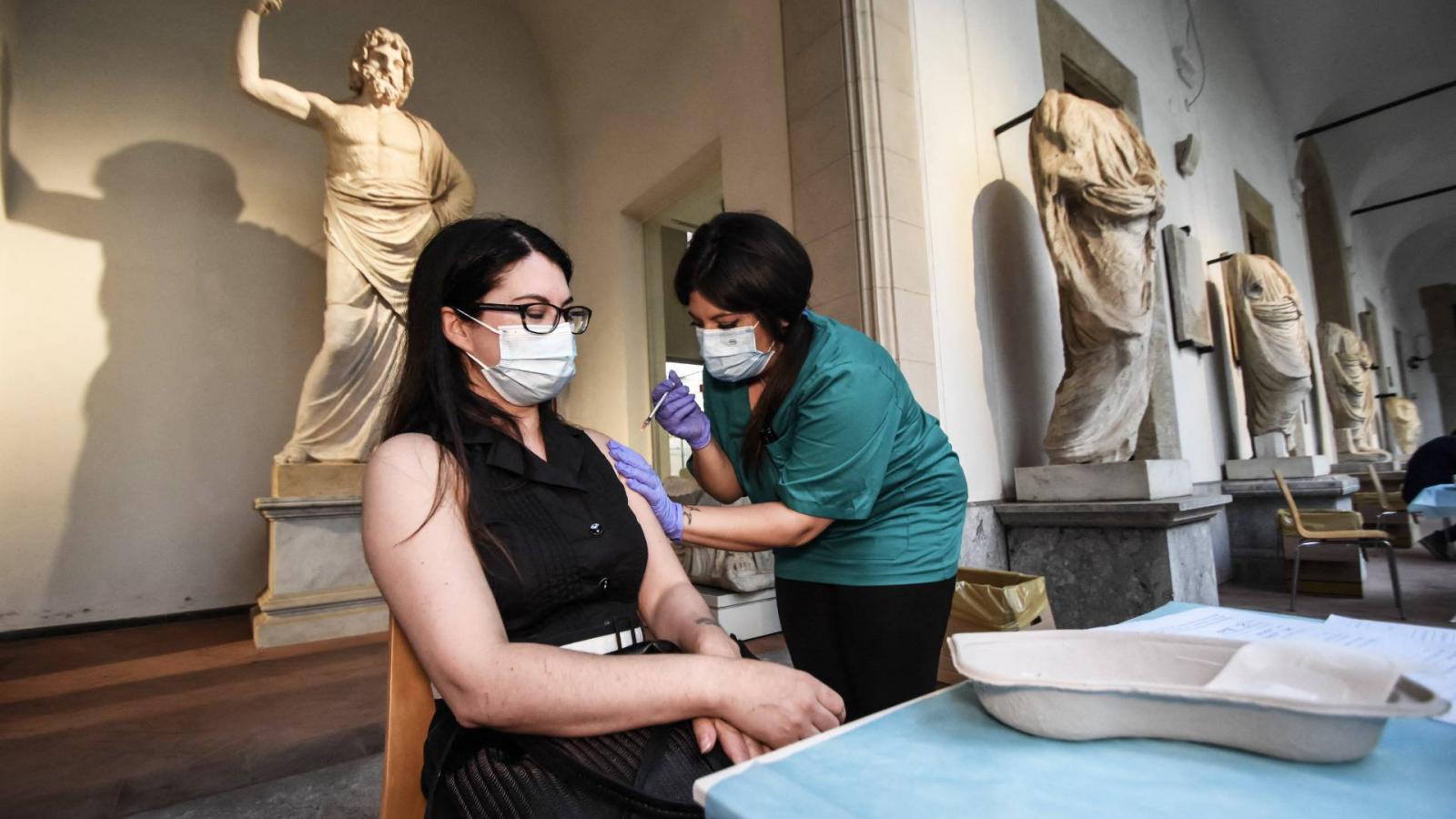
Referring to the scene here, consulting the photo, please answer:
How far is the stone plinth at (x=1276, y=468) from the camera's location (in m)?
5.44

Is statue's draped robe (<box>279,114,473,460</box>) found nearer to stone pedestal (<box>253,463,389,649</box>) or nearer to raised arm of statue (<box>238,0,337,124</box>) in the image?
stone pedestal (<box>253,463,389,649</box>)

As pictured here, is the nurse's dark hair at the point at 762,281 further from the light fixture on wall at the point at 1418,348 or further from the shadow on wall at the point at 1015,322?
the light fixture on wall at the point at 1418,348

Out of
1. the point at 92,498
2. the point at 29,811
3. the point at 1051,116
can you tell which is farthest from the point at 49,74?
the point at 1051,116

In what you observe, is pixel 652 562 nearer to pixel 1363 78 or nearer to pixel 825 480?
pixel 825 480

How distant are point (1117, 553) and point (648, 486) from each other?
8.79 feet

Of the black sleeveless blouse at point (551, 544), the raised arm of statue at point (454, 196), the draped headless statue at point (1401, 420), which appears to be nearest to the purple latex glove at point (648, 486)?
the black sleeveless blouse at point (551, 544)

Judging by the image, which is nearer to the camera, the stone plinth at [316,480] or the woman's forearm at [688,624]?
the woman's forearm at [688,624]

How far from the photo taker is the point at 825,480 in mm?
1275

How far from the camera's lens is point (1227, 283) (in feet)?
20.0

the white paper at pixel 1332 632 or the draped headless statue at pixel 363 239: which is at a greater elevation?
the draped headless statue at pixel 363 239

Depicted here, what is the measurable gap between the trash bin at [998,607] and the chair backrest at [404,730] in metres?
1.56

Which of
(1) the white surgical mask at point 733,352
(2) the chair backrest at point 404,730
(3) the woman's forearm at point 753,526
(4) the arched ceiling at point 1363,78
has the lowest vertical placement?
(2) the chair backrest at point 404,730

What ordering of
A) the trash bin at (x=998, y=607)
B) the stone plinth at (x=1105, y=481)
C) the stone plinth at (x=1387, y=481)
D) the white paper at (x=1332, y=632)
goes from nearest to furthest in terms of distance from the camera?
the white paper at (x=1332, y=632), the trash bin at (x=998, y=607), the stone plinth at (x=1105, y=481), the stone plinth at (x=1387, y=481)

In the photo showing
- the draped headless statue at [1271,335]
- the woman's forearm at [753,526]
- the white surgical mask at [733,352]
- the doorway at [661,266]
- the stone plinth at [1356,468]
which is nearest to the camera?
the woman's forearm at [753,526]
